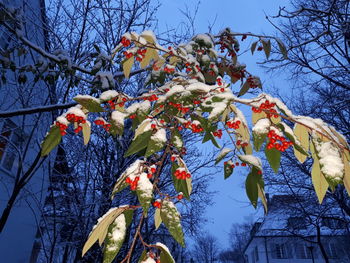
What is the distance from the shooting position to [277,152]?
0.93 m

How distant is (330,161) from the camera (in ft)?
2.24

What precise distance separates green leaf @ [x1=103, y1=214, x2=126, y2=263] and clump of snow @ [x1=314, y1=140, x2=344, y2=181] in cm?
65

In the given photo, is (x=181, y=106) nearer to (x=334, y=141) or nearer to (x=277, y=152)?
(x=277, y=152)

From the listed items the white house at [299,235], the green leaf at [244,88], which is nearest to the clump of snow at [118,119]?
the green leaf at [244,88]

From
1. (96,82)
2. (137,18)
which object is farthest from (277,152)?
(137,18)

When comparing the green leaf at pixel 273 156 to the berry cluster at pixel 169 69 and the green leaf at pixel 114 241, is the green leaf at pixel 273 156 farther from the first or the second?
the berry cluster at pixel 169 69

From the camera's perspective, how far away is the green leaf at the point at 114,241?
2.40 ft

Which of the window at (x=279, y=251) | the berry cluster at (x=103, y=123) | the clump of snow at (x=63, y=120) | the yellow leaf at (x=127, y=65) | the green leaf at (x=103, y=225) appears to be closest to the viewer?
the green leaf at (x=103, y=225)

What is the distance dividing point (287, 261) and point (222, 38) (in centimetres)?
3260

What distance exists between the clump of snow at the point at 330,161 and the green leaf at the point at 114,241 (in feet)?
2.14

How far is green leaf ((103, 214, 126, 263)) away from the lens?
0.73m

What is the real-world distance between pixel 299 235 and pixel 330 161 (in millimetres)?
15515

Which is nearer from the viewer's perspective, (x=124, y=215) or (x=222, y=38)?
(x=124, y=215)

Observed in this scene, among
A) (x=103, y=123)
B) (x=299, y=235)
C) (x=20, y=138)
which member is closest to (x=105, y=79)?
(x=103, y=123)
